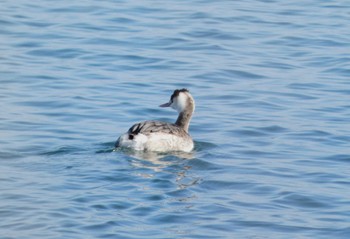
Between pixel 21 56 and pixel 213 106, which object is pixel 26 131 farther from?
pixel 21 56

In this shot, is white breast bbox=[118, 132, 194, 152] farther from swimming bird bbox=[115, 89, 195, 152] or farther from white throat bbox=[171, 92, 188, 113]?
white throat bbox=[171, 92, 188, 113]

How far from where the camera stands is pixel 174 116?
1755 cm

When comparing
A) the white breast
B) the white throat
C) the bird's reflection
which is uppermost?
the white throat

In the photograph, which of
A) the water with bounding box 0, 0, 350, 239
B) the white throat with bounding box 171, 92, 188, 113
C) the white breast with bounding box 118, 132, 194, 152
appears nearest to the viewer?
the water with bounding box 0, 0, 350, 239

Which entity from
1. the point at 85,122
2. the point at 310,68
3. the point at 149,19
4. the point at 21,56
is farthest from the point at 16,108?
the point at 149,19

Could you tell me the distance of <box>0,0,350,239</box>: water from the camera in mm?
11781

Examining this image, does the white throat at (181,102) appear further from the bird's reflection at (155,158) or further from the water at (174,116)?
the bird's reflection at (155,158)

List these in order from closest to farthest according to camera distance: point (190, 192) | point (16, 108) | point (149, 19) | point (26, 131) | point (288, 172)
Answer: point (190, 192), point (288, 172), point (26, 131), point (16, 108), point (149, 19)

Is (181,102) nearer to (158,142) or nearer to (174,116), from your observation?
(158,142)

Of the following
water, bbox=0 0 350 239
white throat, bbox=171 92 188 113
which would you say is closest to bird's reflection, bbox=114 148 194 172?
water, bbox=0 0 350 239

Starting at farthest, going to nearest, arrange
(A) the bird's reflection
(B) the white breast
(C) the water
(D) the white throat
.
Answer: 1. (D) the white throat
2. (B) the white breast
3. (A) the bird's reflection
4. (C) the water

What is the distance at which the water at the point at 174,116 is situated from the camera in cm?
1178

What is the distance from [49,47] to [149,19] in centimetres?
346

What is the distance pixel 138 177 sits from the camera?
13.2 m
